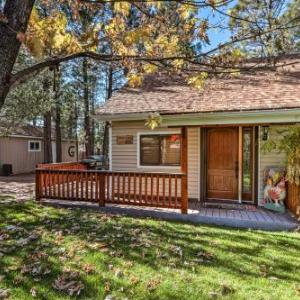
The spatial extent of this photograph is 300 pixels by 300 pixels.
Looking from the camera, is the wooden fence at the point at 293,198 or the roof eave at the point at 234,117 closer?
the wooden fence at the point at 293,198

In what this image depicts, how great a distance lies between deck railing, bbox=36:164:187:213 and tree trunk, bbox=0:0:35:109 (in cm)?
546

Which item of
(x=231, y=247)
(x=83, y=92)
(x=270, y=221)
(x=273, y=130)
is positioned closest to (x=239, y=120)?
(x=273, y=130)

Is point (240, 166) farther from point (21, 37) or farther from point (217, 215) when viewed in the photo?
point (21, 37)

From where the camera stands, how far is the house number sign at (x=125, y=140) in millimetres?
9773

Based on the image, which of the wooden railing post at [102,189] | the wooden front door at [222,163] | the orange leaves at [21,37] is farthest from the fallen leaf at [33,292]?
the wooden front door at [222,163]

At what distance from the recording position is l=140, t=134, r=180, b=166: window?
30.6ft

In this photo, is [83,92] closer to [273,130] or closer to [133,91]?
[133,91]

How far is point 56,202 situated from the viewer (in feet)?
29.3

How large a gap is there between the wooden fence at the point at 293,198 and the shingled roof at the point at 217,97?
1.92 metres

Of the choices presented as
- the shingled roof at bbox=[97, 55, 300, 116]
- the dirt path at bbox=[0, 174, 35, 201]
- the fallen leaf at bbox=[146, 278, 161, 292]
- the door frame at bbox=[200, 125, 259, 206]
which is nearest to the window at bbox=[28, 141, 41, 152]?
the dirt path at bbox=[0, 174, 35, 201]

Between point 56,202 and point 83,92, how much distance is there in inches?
651

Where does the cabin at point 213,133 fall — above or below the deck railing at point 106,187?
above

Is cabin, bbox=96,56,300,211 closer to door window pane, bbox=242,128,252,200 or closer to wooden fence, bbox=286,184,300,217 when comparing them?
door window pane, bbox=242,128,252,200

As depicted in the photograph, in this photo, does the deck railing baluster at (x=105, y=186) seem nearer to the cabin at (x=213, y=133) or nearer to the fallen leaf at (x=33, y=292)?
the cabin at (x=213, y=133)
